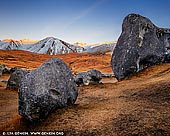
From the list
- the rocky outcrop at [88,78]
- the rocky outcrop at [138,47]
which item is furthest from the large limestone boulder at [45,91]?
the rocky outcrop at [88,78]

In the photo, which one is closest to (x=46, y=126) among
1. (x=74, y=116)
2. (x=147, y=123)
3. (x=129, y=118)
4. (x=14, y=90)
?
(x=74, y=116)

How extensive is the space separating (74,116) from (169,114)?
3.06 meters

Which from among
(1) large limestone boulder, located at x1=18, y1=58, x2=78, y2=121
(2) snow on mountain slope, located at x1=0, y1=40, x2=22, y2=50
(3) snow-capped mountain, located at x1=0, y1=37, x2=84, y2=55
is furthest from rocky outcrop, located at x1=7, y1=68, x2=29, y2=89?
(2) snow on mountain slope, located at x1=0, y1=40, x2=22, y2=50

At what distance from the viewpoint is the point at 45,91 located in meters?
8.10

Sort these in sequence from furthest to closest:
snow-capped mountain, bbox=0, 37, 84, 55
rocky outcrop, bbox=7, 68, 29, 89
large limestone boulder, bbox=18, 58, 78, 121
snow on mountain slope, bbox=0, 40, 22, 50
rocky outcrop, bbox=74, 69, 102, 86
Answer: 1. snow on mountain slope, bbox=0, 40, 22, 50
2. snow-capped mountain, bbox=0, 37, 84, 55
3. rocky outcrop, bbox=74, 69, 102, 86
4. rocky outcrop, bbox=7, 68, 29, 89
5. large limestone boulder, bbox=18, 58, 78, 121

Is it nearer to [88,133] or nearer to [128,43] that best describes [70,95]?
[88,133]

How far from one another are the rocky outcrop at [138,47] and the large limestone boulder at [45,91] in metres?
9.96

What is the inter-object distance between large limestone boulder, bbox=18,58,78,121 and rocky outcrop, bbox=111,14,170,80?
392 inches

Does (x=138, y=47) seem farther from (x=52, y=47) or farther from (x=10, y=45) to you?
(x=10, y=45)

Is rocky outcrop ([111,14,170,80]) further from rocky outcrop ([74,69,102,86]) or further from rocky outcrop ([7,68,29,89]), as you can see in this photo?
rocky outcrop ([7,68,29,89])

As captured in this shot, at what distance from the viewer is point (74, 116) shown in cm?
803

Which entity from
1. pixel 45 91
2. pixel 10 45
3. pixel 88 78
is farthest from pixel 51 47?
pixel 45 91

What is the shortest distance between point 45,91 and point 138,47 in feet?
39.1

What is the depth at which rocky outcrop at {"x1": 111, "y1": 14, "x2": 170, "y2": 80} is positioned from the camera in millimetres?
18391
